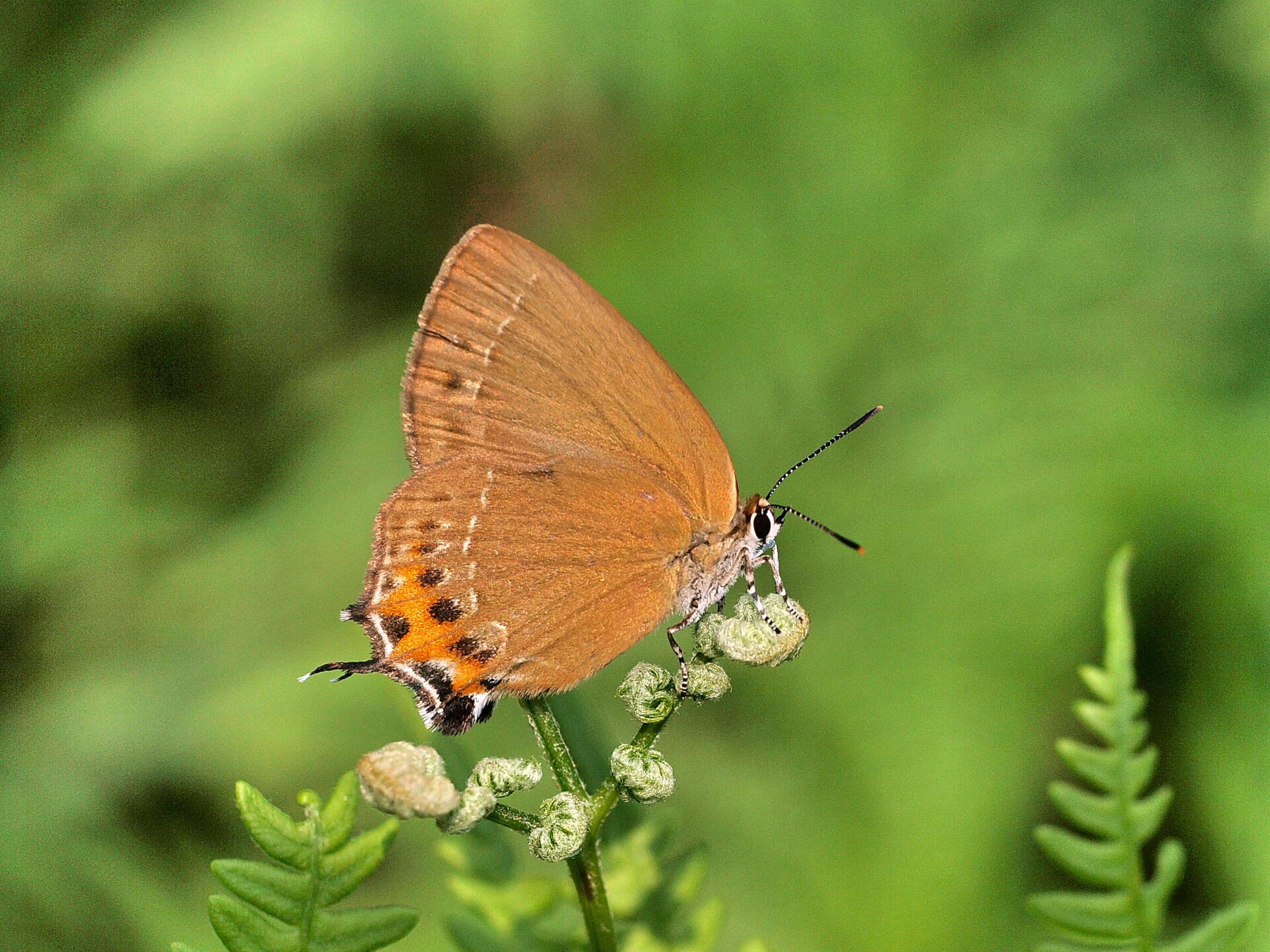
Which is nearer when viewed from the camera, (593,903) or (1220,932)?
(1220,932)

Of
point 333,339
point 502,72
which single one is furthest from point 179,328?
point 502,72

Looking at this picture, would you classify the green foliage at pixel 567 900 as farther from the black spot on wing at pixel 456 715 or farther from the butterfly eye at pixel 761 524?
the butterfly eye at pixel 761 524

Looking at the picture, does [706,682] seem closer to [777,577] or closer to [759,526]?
[777,577]

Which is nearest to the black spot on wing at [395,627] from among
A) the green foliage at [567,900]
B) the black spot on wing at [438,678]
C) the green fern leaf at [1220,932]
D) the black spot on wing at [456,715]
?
the black spot on wing at [438,678]

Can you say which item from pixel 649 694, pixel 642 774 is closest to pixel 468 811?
pixel 642 774

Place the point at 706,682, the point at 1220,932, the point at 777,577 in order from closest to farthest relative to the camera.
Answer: the point at 1220,932 < the point at 706,682 < the point at 777,577

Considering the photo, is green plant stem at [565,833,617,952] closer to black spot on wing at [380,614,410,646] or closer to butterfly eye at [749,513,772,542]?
black spot on wing at [380,614,410,646]
